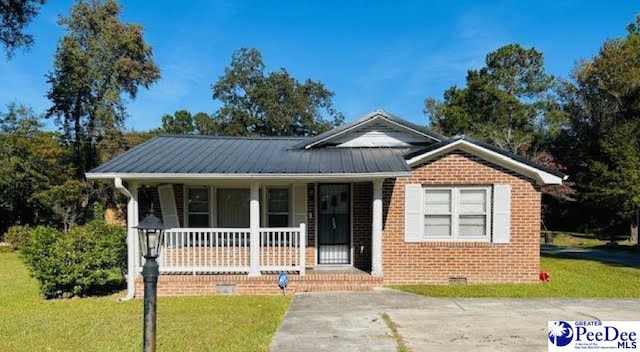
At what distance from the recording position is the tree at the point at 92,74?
80.8 ft

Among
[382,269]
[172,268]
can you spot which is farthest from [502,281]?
[172,268]

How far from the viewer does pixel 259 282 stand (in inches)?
373

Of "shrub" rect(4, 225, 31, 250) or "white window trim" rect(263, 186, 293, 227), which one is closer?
"white window trim" rect(263, 186, 293, 227)

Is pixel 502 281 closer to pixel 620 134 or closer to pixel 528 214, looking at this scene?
pixel 528 214

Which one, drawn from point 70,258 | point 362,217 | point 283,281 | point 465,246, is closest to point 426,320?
point 283,281

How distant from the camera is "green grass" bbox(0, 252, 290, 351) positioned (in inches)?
236

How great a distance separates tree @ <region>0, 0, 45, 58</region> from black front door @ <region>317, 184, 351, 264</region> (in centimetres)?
1357

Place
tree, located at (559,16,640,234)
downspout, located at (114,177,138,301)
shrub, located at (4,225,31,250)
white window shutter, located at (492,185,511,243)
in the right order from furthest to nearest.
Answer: shrub, located at (4,225,31,250), tree, located at (559,16,640,234), white window shutter, located at (492,185,511,243), downspout, located at (114,177,138,301)

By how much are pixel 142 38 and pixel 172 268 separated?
817 inches

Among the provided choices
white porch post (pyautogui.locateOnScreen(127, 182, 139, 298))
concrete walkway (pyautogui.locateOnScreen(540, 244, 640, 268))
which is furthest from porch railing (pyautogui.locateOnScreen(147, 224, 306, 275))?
concrete walkway (pyautogui.locateOnScreen(540, 244, 640, 268))

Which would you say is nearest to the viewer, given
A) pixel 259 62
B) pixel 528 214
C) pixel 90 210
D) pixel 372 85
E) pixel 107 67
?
pixel 528 214

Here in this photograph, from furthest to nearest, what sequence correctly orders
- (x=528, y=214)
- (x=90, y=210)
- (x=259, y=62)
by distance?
1. (x=259, y=62)
2. (x=90, y=210)
3. (x=528, y=214)

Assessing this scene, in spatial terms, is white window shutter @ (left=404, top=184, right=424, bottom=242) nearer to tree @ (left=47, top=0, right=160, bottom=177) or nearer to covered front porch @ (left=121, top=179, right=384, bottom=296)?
covered front porch @ (left=121, top=179, right=384, bottom=296)

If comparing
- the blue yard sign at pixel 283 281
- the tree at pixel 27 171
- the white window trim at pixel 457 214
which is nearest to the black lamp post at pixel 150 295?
the blue yard sign at pixel 283 281
